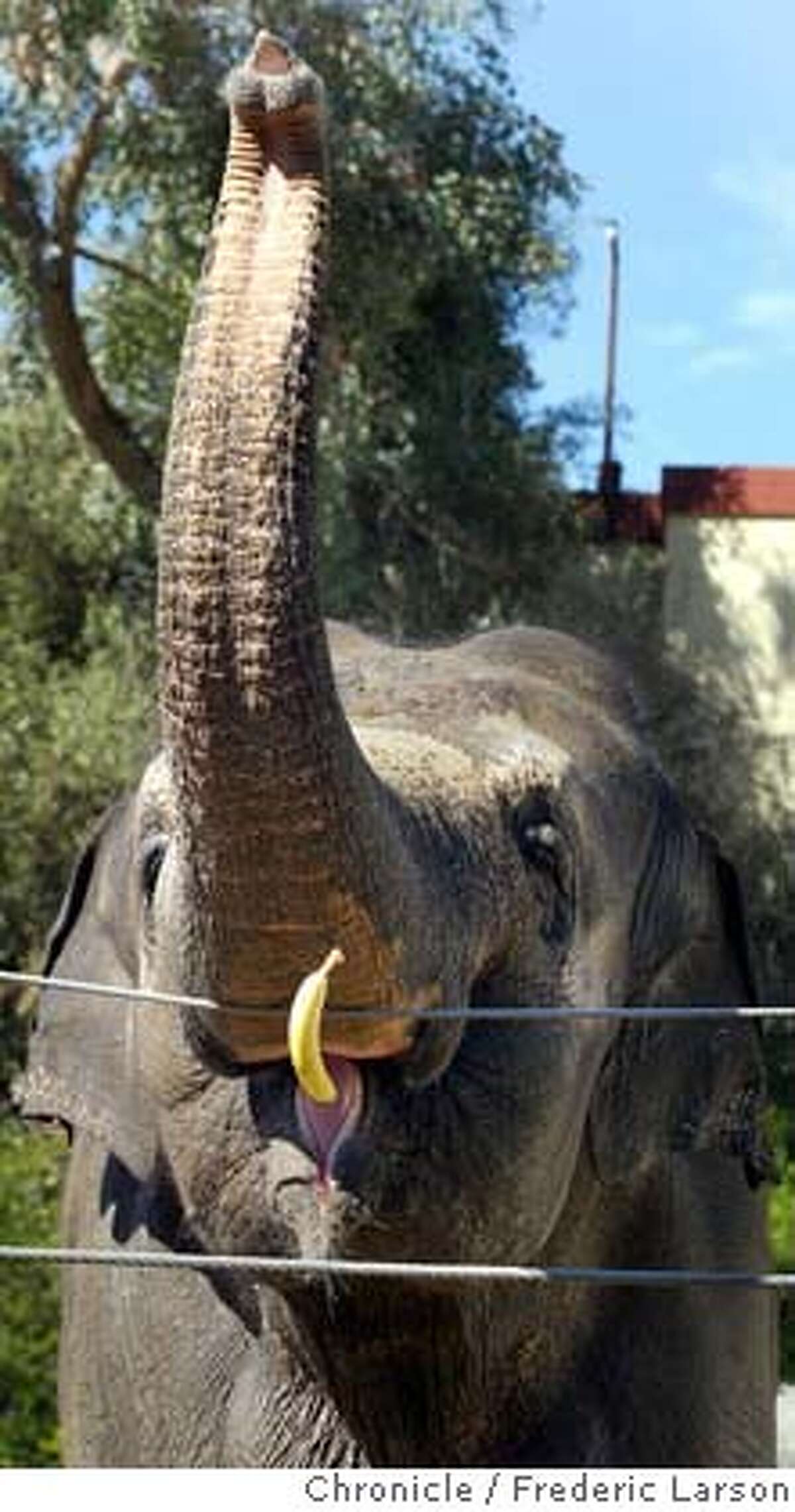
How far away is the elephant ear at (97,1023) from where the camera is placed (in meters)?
3.10

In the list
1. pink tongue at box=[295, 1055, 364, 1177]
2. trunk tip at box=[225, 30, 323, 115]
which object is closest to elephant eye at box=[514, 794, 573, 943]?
pink tongue at box=[295, 1055, 364, 1177]

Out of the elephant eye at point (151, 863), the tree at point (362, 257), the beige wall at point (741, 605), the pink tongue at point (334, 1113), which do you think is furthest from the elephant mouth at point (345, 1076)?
the beige wall at point (741, 605)

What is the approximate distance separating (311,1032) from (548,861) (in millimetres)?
784

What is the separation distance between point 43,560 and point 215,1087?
34.2ft

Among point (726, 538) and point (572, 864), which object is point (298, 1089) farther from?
point (726, 538)

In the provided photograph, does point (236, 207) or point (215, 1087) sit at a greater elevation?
point (236, 207)

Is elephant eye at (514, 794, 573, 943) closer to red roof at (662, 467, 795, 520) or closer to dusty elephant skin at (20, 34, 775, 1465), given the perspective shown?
dusty elephant skin at (20, 34, 775, 1465)

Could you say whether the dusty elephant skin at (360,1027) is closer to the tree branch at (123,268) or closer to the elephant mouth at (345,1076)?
the elephant mouth at (345,1076)

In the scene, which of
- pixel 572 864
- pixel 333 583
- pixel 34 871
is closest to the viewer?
pixel 572 864

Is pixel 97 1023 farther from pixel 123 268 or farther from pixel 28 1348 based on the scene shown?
pixel 123 268

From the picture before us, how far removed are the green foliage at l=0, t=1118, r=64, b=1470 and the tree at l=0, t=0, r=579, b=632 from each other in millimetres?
3381

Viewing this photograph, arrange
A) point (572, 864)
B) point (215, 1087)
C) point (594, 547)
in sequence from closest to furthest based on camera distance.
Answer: point (215, 1087)
point (572, 864)
point (594, 547)

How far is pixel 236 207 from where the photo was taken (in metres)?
2.22

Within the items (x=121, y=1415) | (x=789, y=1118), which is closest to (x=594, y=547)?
(x=789, y=1118)
